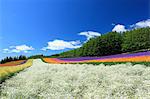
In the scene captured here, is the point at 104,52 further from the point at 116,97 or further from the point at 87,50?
the point at 116,97

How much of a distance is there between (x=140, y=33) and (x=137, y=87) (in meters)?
64.6

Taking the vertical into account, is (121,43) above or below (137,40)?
below

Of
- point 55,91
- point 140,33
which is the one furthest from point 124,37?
point 55,91

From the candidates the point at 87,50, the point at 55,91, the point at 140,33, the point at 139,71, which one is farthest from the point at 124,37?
the point at 55,91

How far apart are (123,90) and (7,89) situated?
6059mm

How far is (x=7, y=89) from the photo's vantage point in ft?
52.8

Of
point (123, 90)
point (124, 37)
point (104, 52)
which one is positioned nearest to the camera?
point (123, 90)

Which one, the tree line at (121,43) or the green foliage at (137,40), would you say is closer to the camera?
the green foliage at (137,40)

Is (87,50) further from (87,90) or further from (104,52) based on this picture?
(87,90)

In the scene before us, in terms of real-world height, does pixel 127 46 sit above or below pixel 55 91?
above

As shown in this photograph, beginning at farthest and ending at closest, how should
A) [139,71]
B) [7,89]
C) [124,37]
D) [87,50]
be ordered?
[87,50]
[124,37]
[139,71]
[7,89]

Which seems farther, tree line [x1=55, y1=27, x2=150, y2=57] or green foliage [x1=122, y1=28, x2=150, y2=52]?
tree line [x1=55, y1=27, x2=150, y2=57]

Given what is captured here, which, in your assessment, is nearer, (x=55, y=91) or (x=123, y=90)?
(x=123, y=90)

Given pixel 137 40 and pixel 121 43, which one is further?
pixel 121 43
